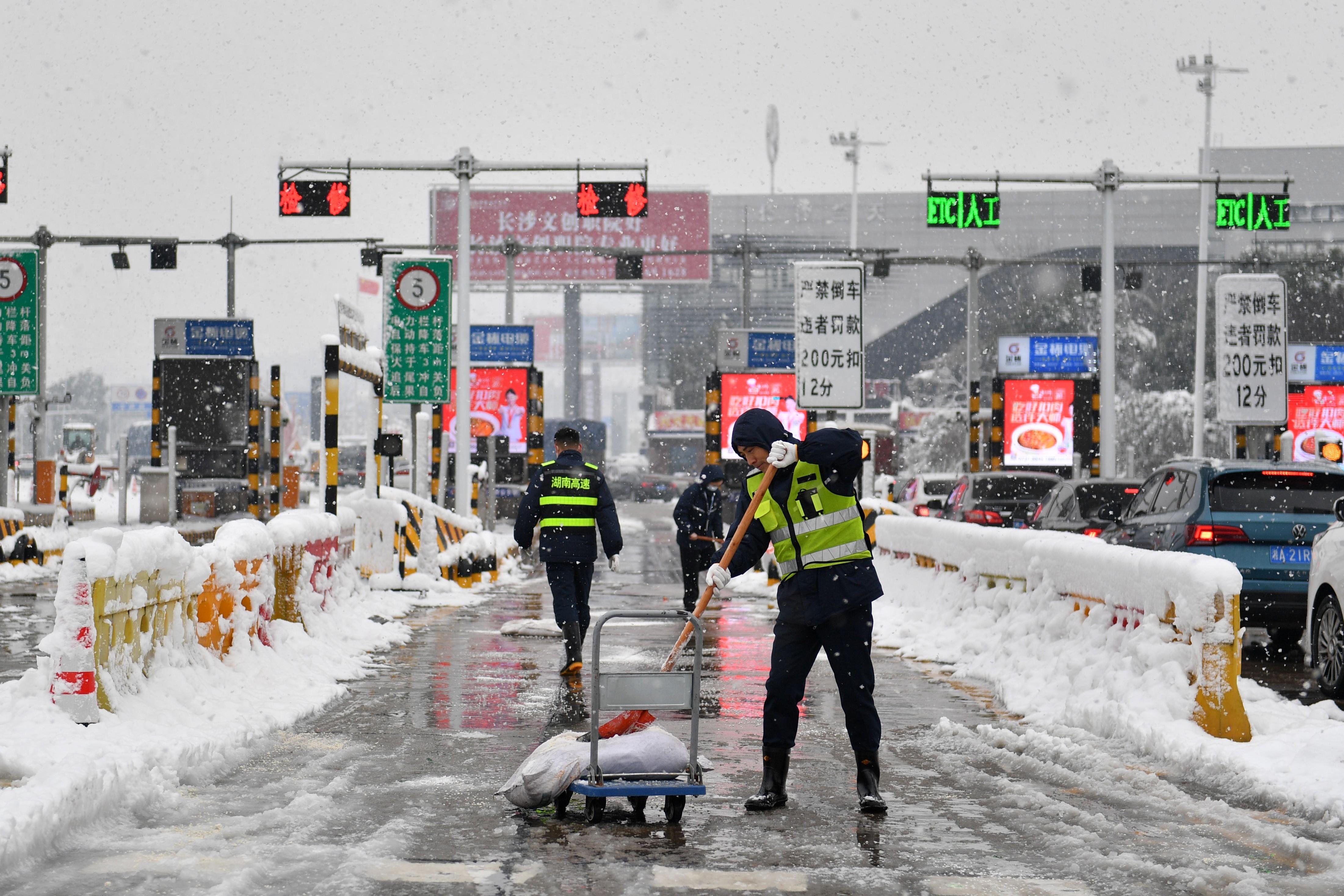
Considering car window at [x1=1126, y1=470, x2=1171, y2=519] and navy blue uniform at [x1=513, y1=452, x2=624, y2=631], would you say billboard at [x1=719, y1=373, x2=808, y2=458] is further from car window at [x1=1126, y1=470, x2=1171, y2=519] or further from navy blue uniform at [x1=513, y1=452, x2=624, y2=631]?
navy blue uniform at [x1=513, y1=452, x2=624, y2=631]

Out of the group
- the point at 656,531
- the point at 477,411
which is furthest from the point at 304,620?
the point at 656,531

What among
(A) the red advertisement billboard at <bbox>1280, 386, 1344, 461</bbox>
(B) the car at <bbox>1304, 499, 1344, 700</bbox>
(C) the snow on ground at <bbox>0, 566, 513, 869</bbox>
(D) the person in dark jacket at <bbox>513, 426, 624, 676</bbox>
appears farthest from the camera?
(A) the red advertisement billboard at <bbox>1280, 386, 1344, 461</bbox>

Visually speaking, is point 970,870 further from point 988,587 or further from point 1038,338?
point 1038,338

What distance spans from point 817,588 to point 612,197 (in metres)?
17.6

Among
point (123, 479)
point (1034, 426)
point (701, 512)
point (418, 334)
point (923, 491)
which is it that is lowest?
point (923, 491)

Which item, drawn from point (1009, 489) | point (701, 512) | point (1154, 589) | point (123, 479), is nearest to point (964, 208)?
point (1009, 489)

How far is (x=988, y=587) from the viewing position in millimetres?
14648

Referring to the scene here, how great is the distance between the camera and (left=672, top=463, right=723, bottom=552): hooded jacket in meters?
17.8

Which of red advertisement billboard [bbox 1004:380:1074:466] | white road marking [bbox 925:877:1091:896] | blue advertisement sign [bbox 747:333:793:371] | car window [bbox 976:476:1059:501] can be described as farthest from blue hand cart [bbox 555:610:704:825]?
red advertisement billboard [bbox 1004:380:1074:466]

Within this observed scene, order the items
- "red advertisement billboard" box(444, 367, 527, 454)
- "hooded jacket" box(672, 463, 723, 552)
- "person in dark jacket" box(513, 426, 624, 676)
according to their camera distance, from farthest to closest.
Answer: "red advertisement billboard" box(444, 367, 527, 454) < "hooded jacket" box(672, 463, 723, 552) < "person in dark jacket" box(513, 426, 624, 676)

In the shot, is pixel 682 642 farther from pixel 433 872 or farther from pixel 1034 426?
pixel 1034 426

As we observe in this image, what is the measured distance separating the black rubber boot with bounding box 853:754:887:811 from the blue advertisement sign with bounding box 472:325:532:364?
2755 centimetres

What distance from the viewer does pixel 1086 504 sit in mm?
18797

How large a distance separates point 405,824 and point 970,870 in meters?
2.23
